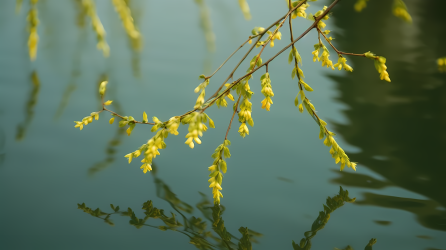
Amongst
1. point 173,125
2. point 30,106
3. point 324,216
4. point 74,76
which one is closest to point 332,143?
point 324,216

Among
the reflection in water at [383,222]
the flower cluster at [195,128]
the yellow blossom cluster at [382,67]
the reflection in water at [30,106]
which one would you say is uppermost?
the reflection in water at [30,106]

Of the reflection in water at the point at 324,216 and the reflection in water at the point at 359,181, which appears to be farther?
the reflection in water at the point at 359,181

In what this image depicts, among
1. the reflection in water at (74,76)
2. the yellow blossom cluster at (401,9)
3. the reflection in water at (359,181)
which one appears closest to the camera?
the yellow blossom cluster at (401,9)

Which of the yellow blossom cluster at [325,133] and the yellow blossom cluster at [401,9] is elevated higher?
the yellow blossom cluster at [325,133]

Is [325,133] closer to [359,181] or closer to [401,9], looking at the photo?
[359,181]

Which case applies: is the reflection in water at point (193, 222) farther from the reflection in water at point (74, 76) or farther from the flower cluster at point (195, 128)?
the reflection in water at point (74, 76)

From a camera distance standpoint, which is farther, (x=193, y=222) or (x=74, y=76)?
(x=74, y=76)

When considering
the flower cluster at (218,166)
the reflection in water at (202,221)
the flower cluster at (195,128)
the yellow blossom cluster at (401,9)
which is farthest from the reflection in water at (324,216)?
the yellow blossom cluster at (401,9)

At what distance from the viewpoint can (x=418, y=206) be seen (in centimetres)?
88

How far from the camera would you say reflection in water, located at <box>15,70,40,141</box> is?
1151mm

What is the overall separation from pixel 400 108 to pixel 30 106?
1.31 metres

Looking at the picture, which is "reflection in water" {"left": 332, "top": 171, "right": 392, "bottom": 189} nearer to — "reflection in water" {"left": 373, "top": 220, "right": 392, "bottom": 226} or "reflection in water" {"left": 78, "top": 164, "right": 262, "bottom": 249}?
"reflection in water" {"left": 373, "top": 220, "right": 392, "bottom": 226}

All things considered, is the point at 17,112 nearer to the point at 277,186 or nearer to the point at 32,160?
the point at 32,160

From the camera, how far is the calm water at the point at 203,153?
793mm
